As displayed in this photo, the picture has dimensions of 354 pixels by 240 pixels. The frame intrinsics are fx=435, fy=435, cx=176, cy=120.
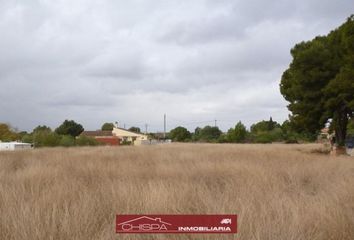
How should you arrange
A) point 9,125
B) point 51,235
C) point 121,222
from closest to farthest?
point 121,222 → point 51,235 → point 9,125

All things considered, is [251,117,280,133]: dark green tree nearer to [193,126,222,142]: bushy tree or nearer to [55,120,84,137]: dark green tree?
[193,126,222,142]: bushy tree

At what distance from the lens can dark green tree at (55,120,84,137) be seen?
8581cm

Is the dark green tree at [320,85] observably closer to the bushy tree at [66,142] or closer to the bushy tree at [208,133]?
the bushy tree at [66,142]

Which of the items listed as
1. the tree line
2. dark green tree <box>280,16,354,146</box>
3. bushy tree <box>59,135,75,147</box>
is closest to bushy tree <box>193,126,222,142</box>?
the tree line

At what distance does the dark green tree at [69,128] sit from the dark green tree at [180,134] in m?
25.1

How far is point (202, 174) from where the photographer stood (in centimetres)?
1139

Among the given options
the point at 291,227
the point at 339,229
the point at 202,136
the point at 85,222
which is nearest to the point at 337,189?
the point at 339,229

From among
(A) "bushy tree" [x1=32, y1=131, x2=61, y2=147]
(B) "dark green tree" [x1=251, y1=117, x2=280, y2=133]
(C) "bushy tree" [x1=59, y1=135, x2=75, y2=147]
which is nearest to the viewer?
(C) "bushy tree" [x1=59, y1=135, x2=75, y2=147]

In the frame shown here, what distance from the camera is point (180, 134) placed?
104875 mm

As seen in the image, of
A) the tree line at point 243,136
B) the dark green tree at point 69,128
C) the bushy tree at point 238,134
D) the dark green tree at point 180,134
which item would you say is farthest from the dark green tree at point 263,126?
the dark green tree at point 69,128

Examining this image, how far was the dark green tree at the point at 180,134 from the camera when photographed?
104 metres

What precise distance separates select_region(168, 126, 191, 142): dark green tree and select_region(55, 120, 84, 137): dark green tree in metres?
25.1

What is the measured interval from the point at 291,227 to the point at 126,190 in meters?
3.05

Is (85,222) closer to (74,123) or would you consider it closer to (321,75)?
(321,75)
